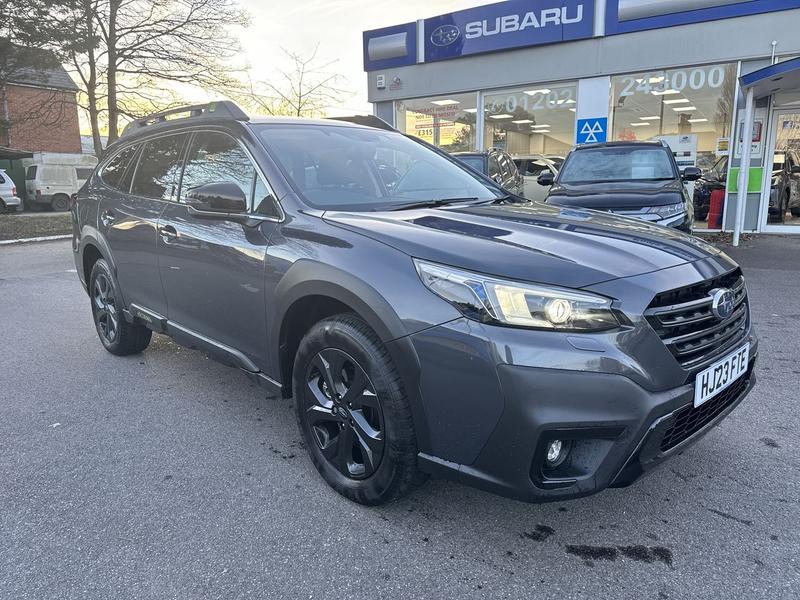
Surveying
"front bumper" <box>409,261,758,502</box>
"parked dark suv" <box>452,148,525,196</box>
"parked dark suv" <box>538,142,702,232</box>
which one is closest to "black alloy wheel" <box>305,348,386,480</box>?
"front bumper" <box>409,261,758,502</box>

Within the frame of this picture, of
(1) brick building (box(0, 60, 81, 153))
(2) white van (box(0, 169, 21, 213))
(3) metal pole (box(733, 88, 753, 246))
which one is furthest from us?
(2) white van (box(0, 169, 21, 213))

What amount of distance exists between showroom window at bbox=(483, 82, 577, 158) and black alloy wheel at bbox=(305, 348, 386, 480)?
1279cm

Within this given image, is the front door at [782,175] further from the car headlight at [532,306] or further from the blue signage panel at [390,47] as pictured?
the car headlight at [532,306]

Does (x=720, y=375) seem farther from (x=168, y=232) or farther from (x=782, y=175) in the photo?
(x=782, y=175)

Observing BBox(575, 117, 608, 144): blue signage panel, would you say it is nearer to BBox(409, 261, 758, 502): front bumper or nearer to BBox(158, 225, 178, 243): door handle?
BBox(158, 225, 178, 243): door handle

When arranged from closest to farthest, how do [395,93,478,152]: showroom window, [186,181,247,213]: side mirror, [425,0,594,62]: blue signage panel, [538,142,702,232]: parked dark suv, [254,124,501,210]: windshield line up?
[186,181,247,213]: side mirror, [254,124,501,210]: windshield, [538,142,702,232]: parked dark suv, [425,0,594,62]: blue signage panel, [395,93,478,152]: showroom window

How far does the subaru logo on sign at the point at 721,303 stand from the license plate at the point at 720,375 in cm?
17

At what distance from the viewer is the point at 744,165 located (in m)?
11.1

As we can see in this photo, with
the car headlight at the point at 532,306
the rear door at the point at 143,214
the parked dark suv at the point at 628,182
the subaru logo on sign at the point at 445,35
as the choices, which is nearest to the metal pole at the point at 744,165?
the parked dark suv at the point at 628,182

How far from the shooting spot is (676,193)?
7.21 m

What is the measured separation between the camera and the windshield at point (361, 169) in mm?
2984

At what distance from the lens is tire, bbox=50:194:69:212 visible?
2439 cm

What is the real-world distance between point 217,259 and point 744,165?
11.1m

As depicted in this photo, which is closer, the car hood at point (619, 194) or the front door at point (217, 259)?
Answer: the front door at point (217, 259)
